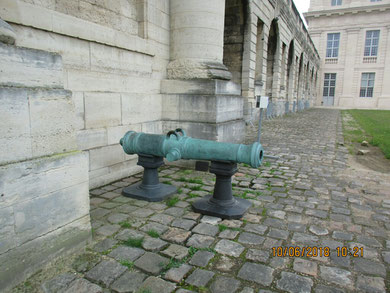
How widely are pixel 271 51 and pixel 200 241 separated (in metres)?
16.5

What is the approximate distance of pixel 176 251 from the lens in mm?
2729

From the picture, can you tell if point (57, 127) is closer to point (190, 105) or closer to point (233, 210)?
point (233, 210)

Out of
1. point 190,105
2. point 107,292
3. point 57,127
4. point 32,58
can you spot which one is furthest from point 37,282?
point 190,105

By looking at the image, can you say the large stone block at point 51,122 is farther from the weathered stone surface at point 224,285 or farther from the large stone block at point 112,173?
the large stone block at point 112,173

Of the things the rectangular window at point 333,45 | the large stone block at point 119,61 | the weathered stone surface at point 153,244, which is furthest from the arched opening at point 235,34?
the rectangular window at point 333,45

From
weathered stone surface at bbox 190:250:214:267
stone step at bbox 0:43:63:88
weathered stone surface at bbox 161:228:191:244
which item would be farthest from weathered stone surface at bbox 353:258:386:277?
stone step at bbox 0:43:63:88

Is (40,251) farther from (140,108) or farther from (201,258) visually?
(140,108)

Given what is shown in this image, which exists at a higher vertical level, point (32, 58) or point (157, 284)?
point (32, 58)

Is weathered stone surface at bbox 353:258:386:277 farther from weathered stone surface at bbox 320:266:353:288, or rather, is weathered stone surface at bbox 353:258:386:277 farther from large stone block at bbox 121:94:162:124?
large stone block at bbox 121:94:162:124

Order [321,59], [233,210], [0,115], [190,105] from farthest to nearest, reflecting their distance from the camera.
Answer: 1. [321,59]
2. [190,105]
3. [233,210]
4. [0,115]

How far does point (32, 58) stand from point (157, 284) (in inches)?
77.1

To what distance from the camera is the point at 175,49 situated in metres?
6.05

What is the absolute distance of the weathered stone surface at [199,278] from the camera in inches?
89.8

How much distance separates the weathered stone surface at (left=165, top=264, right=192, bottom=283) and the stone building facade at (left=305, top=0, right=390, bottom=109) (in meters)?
42.4
